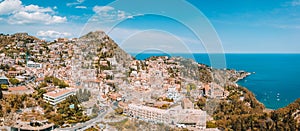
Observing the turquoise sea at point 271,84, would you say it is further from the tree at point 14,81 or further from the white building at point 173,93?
the tree at point 14,81

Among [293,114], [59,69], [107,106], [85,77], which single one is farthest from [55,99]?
[293,114]

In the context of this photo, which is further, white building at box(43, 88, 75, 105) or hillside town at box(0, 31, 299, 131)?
white building at box(43, 88, 75, 105)

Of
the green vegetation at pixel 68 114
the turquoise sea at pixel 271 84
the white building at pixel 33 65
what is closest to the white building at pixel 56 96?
the green vegetation at pixel 68 114

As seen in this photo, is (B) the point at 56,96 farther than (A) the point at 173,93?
Yes

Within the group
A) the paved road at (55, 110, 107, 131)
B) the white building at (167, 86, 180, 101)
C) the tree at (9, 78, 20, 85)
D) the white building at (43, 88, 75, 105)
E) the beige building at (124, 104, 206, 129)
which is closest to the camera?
the beige building at (124, 104, 206, 129)

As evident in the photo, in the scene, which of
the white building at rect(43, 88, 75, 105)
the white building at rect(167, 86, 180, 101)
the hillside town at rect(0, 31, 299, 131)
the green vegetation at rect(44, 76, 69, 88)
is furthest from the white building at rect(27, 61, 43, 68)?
the white building at rect(167, 86, 180, 101)

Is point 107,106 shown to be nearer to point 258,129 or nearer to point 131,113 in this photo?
point 131,113

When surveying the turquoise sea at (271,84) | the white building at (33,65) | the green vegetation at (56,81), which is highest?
the white building at (33,65)

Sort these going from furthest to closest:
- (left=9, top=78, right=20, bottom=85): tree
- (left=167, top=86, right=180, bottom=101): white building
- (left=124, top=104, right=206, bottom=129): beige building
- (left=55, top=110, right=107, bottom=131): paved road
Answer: (left=9, top=78, right=20, bottom=85): tree → (left=167, top=86, right=180, bottom=101): white building → (left=55, top=110, right=107, bottom=131): paved road → (left=124, top=104, right=206, bottom=129): beige building

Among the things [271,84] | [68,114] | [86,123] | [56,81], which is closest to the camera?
[86,123]

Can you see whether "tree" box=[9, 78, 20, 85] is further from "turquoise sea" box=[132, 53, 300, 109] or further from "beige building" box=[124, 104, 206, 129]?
"turquoise sea" box=[132, 53, 300, 109]

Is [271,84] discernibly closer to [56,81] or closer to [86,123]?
[56,81]

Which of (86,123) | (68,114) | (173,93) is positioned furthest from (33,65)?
(173,93)
